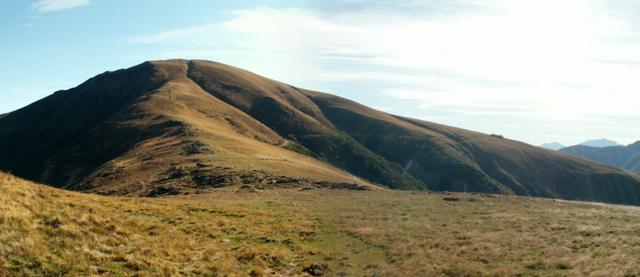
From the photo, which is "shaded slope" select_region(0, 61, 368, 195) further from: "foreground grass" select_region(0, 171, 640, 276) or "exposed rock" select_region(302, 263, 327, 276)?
"exposed rock" select_region(302, 263, 327, 276)

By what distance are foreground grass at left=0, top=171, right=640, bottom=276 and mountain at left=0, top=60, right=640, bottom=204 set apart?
25227mm

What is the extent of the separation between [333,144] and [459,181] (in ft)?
172

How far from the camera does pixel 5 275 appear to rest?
1378 centimetres

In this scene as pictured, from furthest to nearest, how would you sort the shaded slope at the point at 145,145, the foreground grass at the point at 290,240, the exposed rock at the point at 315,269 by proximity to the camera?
the shaded slope at the point at 145,145
the exposed rock at the point at 315,269
the foreground grass at the point at 290,240

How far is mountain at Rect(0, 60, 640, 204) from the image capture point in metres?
64.9

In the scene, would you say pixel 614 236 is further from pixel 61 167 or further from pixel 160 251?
pixel 61 167

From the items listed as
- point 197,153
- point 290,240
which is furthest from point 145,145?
point 290,240

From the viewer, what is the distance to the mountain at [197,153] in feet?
213

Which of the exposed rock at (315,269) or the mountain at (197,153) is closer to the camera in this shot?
the exposed rock at (315,269)

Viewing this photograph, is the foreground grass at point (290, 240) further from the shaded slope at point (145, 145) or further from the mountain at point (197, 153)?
the mountain at point (197, 153)

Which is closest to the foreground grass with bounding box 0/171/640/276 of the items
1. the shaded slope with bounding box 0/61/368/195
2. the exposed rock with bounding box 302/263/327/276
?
the exposed rock with bounding box 302/263/327/276

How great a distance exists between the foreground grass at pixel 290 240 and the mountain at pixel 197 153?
25227 mm

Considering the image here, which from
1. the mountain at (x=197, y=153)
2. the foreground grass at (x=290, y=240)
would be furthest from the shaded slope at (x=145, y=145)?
the foreground grass at (x=290, y=240)

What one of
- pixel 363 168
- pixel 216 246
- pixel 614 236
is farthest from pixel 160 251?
pixel 363 168
